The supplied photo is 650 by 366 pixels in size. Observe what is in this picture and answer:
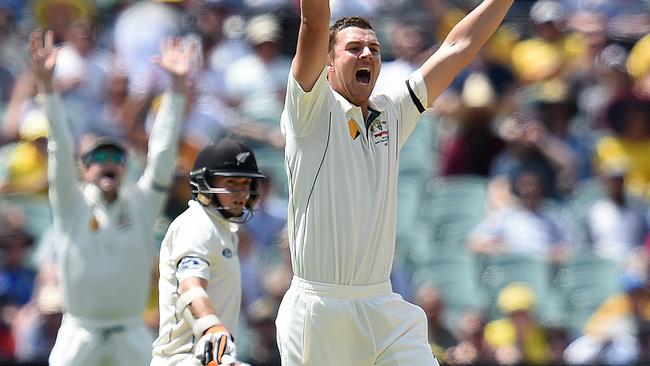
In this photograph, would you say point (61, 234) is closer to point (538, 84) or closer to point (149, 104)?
point (149, 104)

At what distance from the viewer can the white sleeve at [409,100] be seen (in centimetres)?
514

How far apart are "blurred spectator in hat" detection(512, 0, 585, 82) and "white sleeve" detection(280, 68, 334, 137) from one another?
5.77m

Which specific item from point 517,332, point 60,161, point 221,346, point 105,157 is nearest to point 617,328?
→ point 517,332

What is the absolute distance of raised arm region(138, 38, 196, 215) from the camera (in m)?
7.77

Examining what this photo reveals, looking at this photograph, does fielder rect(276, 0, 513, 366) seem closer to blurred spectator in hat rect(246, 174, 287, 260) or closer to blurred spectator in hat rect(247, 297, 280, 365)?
blurred spectator in hat rect(247, 297, 280, 365)

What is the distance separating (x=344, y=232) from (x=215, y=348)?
2.15ft

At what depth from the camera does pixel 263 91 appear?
33.8ft

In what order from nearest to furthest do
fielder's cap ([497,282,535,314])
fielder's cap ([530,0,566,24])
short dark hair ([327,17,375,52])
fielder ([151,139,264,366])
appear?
short dark hair ([327,17,375,52]), fielder ([151,139,264,366]), fielder's cap ([497,282,535,314]), fielder's cap ([530,0,566,24])

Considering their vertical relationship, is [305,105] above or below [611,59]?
above

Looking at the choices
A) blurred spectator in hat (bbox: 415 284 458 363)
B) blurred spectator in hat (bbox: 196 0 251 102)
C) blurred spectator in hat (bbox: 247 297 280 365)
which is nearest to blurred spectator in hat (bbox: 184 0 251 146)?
blurred spectator in hat (bbox: 196 0 251 102)

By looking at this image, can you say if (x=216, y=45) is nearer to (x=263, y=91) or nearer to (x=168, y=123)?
(x=263, y=91)

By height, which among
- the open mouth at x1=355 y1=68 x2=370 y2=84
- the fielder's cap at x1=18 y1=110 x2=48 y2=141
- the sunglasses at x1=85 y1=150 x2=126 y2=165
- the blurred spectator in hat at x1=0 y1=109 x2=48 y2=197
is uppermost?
the open mouth at x1=355 y1=68 x2=370 y2=84

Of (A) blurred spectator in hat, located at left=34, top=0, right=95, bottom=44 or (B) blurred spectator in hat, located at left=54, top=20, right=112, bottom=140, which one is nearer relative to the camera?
(B) blurred spectator in hat, located at left=54, top=20, right=112, bottom=140

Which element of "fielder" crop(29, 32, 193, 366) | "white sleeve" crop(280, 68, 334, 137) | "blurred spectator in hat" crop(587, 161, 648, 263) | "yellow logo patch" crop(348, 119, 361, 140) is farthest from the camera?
"blurred spectator in hat" crop(587, 161, 648, 263)
